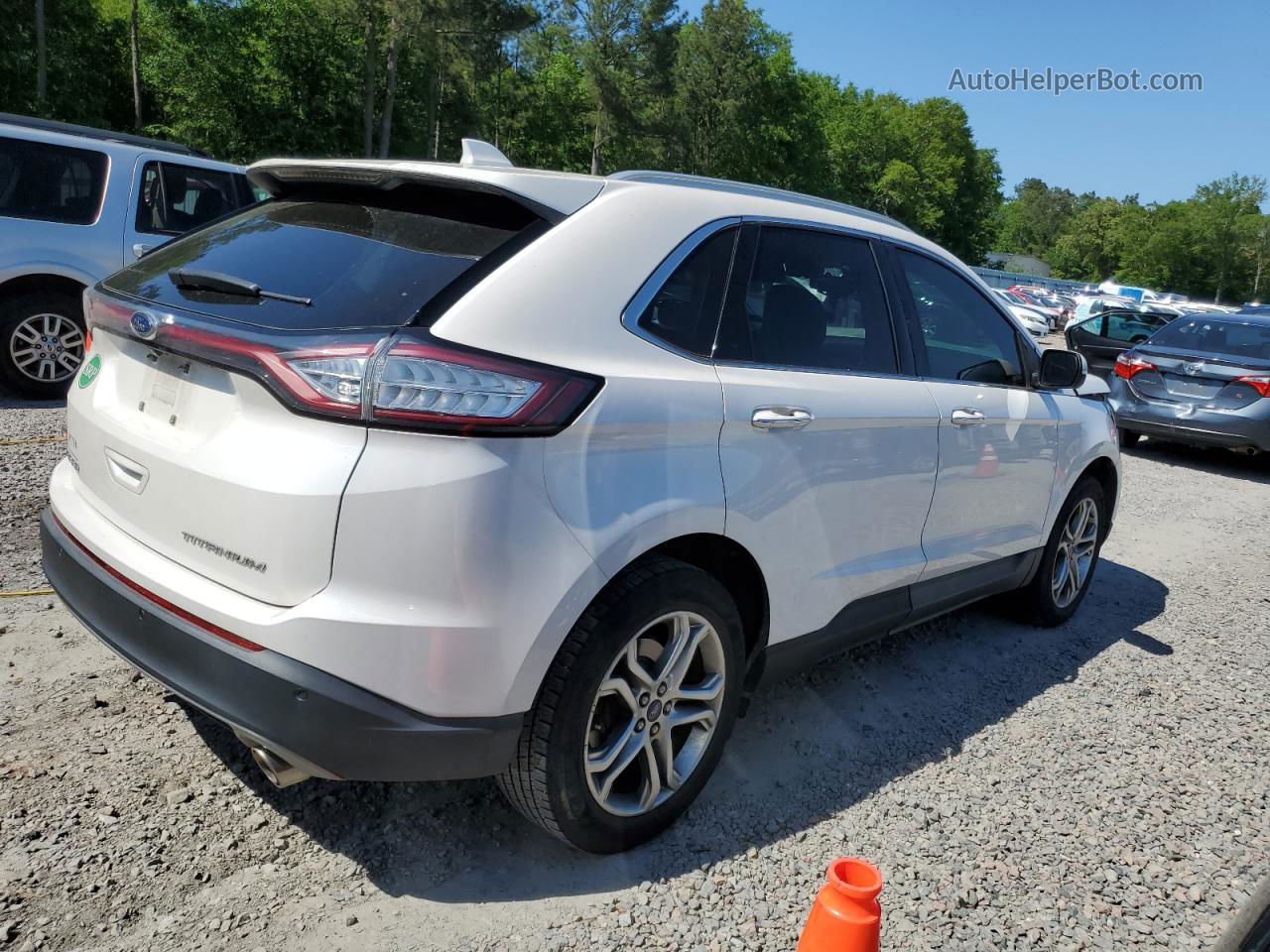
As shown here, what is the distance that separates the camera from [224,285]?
8.21ft

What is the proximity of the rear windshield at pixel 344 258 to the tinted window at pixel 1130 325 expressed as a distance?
1374cm

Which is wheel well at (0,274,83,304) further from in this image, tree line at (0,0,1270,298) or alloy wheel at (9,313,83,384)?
tree line at (0,0,1270,298)

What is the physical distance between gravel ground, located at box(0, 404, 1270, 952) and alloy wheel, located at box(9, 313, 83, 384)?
12.1ft

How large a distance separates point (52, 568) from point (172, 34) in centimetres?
4341

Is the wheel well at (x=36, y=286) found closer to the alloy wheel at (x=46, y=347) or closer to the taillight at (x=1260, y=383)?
the alloy wheel at (x=46, y=347)

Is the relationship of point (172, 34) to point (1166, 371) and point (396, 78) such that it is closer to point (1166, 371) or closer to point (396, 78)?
point (396, 78)

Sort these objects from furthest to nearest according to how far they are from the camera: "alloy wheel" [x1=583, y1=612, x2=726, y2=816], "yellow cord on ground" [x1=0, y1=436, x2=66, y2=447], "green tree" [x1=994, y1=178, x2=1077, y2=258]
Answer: "green tree" [x1=994, y1=178, x2=1077, y2=258] → "yellow cord on ground" [x1=0, y1=436, x2=66, y2=447] → "alloy wheel" [x1=583, y1=612, x2=726, y2=816]

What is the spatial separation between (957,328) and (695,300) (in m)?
1.68

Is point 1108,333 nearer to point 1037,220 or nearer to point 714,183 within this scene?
point 714,183

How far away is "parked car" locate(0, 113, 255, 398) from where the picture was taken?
731 cm

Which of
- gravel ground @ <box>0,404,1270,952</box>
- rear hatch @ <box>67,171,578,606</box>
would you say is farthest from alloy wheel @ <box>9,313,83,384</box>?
rear hatch @ <box>67,171,578,606</box>

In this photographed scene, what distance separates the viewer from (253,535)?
222cm

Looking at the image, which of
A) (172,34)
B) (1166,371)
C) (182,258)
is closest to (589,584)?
(182,258)

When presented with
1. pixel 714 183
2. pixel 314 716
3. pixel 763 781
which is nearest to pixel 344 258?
pixel 314 716
